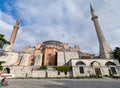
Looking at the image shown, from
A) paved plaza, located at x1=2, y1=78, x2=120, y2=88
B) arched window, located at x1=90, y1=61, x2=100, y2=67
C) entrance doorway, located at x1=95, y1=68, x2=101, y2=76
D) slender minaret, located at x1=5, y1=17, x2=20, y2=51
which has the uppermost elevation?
slender minaret, located at x1=5, y1=17, x2=20, y2=51

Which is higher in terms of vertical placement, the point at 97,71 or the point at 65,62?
the point at 65,62

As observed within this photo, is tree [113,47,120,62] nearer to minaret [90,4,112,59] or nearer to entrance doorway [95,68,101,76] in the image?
minaret [90,4,112,59]

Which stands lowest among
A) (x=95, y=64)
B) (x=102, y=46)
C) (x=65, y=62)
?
(x=95, y=64)

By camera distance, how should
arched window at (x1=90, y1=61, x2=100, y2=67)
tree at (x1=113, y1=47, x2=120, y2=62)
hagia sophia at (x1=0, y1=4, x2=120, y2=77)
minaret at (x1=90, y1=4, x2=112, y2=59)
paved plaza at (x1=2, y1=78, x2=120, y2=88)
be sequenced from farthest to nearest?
minaret at (x1=90, y1=4, x2=112, y2=59) < tree at (x1=113, y1=47, x2=120, y2=62) < arched window at (x1=90, y1=61, x2=100, y2=67) < hagia sophia at (x1=0, y1=4, x2=120, y2=77) < paved plaza at (x1=2, y1=78, x2=120, y2=88)

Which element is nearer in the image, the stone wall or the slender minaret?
the stone wall

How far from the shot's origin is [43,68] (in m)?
33.2

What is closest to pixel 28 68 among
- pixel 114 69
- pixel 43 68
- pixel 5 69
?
pixel 43 68

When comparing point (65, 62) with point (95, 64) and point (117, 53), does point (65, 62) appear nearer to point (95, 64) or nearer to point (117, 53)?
point (95, 64)

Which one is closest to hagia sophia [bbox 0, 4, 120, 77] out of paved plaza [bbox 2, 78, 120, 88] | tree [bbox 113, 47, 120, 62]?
tree [bbox 113, 47, 120, 62]

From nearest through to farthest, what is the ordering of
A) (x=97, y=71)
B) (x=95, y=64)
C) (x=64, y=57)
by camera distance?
(x=97, y=71)
(x=95, y=64)
(x=64, y=57)

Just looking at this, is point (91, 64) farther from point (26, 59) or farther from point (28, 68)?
point (26, 59)

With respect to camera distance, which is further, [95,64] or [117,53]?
[117,53]

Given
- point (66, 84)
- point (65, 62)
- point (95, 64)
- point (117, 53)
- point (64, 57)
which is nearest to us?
point (66, 84)

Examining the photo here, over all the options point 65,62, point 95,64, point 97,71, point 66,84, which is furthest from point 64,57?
point 66,84
